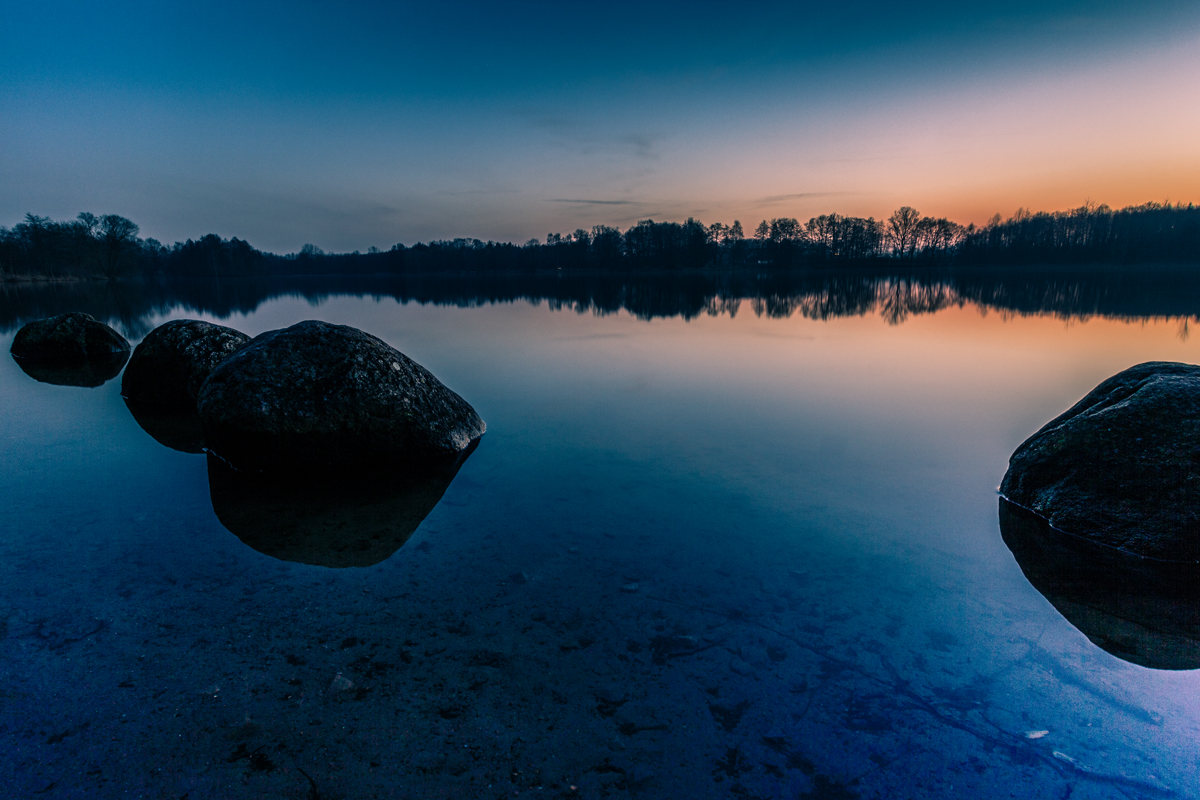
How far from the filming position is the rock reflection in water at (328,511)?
4652 millimetres

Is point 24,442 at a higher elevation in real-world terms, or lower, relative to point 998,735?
higher

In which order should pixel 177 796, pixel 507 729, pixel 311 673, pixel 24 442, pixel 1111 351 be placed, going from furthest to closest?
→ pixel 1111 351
pixel 24 442
pixel 311 673
pixel 507 729
pixel 177 796

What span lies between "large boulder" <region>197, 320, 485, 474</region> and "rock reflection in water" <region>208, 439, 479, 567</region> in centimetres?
32

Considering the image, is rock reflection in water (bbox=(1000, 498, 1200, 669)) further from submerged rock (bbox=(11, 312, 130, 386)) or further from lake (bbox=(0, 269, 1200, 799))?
submerged rock (bbox=(11, 312, 130, 386))

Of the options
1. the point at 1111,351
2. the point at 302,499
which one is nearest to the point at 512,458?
the point at 302,499

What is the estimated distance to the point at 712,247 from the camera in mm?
113500

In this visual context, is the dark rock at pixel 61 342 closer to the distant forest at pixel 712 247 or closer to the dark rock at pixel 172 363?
the dark rock at pixel 172 363

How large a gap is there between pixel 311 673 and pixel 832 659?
3240 millimetres

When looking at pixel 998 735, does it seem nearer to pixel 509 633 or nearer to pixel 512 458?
pixel 509 633

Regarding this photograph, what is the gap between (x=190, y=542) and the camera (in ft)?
15.6

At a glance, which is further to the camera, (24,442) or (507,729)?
(24,442)

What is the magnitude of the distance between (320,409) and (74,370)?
13.1 m

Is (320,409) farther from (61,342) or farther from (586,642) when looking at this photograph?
(61,342)

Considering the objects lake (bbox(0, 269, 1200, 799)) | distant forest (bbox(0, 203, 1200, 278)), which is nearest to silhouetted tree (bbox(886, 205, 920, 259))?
distant forest (bbox(0, 203, 1200, 278))
